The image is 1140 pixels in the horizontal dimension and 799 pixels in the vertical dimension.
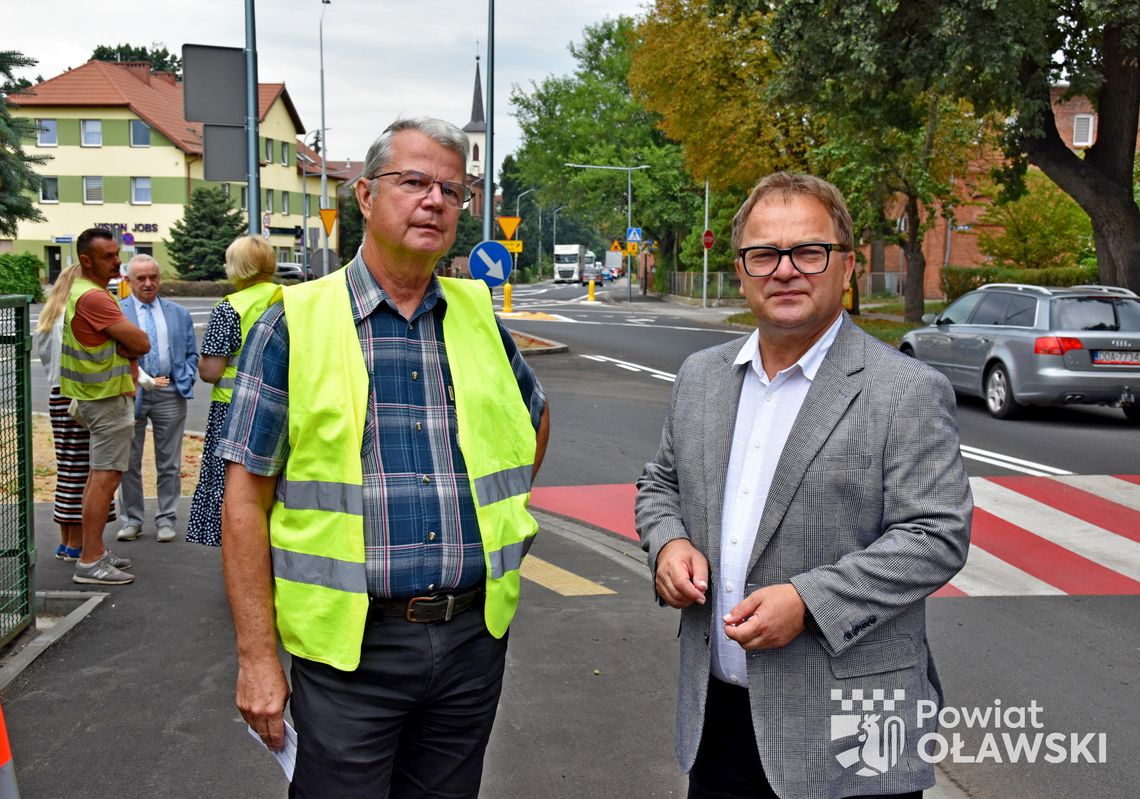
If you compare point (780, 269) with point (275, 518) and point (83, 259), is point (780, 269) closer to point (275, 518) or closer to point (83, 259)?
point (275, 518)

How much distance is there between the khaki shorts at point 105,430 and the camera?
21.0 feet

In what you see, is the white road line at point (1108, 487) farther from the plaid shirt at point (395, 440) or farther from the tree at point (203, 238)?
the tree at point (203, 238)

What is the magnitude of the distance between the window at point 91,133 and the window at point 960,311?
195 ft

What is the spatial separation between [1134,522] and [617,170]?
5408 cm

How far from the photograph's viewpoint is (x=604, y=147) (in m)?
61.7

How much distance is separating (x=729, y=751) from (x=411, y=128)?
5.20ft

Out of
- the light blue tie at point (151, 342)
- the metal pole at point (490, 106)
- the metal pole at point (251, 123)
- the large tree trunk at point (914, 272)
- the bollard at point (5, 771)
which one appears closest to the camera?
the bollard at point (5, 771)

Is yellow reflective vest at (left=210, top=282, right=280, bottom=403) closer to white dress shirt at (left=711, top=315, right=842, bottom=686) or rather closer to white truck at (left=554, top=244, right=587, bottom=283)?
white dress shirt at (left=711, top=315, right=842, bottom=686)

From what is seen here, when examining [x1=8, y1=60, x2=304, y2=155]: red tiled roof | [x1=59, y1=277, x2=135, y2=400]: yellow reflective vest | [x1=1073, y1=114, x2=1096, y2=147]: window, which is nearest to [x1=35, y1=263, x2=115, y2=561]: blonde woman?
[x1=59, y1=277, x2=135, y2=400]: yellow reflective vest

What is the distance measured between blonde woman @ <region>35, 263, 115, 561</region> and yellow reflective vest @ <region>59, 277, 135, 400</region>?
21 cm

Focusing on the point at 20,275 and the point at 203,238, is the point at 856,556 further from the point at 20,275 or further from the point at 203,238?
the point at 203,238

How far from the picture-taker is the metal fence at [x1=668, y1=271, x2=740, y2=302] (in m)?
50.7

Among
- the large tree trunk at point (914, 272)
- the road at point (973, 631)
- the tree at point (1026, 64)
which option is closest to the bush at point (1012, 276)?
the large tree trunk at point (914, 272)

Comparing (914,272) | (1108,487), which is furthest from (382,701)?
(914,272)
